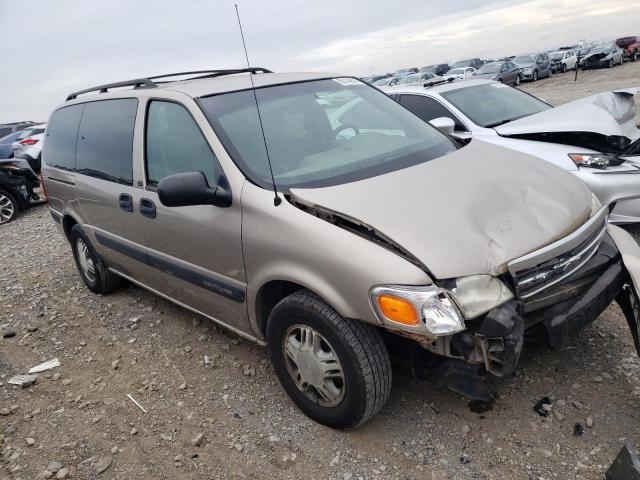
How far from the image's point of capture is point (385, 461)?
2.40 m

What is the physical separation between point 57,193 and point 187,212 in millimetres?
2392

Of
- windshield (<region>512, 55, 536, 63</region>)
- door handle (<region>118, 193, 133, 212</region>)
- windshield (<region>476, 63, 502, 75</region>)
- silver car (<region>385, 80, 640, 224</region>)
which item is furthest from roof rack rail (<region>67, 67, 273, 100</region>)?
windshield (<region>512, 55, 536, 63</region>)

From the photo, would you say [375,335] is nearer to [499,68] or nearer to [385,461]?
[385,461]

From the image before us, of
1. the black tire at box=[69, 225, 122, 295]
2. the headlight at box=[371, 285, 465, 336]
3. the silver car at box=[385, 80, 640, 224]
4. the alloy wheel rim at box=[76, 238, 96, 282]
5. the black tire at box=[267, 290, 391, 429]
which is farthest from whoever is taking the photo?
the alloy wheel rim at box=[76, 238, 96, 282]

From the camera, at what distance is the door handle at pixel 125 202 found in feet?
11.4

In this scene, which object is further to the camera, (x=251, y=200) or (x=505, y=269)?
(x=251, y=200)

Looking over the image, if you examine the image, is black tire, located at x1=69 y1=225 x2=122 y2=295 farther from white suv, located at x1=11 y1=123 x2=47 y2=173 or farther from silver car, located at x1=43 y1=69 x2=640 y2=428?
white suv, located at x1=11 y1=123 x2=47 y2=173

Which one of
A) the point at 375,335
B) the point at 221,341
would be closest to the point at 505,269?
the point at 375,335

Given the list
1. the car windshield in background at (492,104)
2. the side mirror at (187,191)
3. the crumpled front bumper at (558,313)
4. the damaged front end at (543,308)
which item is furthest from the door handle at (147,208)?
the car windshield in background at (492,104)

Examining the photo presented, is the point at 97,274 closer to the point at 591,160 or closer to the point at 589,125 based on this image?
the point at 591,160

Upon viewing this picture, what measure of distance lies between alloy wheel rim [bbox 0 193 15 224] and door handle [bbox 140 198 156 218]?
755 cm

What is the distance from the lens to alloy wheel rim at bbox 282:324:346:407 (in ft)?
8.11

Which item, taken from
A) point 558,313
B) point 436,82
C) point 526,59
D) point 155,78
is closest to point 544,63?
point 526,59

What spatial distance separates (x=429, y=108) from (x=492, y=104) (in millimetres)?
772
